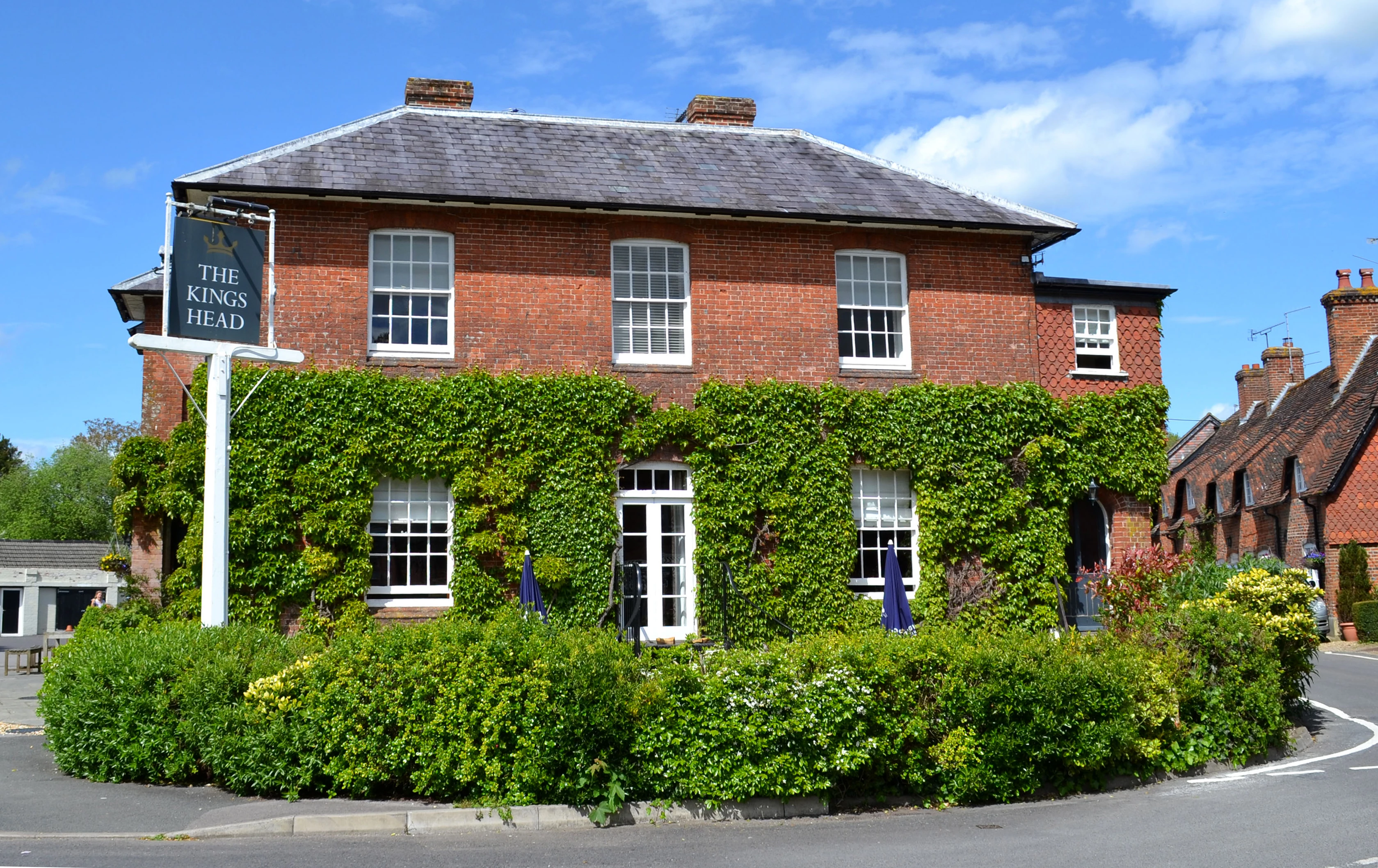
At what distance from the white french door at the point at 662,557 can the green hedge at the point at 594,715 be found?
6.31 metres

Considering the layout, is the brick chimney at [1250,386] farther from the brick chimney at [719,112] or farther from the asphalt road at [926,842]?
the asphalt road at [926,842]

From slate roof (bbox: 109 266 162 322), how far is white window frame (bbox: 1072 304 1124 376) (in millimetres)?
14908

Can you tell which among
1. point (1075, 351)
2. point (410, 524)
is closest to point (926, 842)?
point (410, 524)

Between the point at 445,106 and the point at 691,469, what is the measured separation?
807cm

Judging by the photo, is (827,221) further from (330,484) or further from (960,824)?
(960,824)

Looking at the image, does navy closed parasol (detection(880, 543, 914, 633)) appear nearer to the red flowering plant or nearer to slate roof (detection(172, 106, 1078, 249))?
the red flowering plant

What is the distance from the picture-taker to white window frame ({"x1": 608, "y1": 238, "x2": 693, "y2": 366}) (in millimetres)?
A: 17750

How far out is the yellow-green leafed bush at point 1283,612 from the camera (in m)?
13.2

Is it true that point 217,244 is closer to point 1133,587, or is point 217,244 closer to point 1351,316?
point 1133,587

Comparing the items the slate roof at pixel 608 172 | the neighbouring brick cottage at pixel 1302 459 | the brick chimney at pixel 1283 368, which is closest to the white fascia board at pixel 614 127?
the slate roof at pixel 608 172

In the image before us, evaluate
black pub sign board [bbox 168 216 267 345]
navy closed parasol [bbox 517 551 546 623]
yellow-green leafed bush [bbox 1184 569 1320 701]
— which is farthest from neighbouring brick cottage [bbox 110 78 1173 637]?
yellow-green leafed bush [bbox 1184 569 1320 701]

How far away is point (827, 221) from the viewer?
18312 millimetres

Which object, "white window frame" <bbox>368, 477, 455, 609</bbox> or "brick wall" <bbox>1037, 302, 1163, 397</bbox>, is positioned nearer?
"white window frame" <bbox>368, 477, 455, 609</bbox>

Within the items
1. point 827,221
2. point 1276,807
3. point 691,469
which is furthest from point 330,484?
point 1276,807
